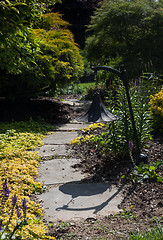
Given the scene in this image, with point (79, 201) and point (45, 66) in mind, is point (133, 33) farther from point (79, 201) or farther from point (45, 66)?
point (79, 201)

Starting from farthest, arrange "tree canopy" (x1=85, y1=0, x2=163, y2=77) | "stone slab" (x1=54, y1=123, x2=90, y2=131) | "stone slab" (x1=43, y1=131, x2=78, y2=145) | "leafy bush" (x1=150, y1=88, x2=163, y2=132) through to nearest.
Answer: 1. "tree canopy" (x1=85, y1=0, x2=163, y2=77)
2. "stone slab" (x1=54, y1=123, x2=90, y2=131)
3. "stone slab" (x1=43, y1=131, x2=78, y2=145)
4. "leafy bush" (x1=150, y1=88, x2=163, y2=132)

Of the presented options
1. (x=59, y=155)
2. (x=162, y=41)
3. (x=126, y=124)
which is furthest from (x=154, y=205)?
(x=162, y=41)

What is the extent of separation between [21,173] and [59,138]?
6.94ft

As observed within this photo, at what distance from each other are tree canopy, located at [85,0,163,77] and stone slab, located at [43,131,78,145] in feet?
12.6

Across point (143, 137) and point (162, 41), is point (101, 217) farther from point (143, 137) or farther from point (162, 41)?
point (162, 41)

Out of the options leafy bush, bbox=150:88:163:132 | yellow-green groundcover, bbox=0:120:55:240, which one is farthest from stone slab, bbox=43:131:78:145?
leafy bush, bbox=150:88:163:132

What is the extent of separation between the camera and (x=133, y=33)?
9953 millimetres

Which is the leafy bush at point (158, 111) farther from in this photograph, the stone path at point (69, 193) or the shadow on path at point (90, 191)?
the shadow on path at point (90, 191)

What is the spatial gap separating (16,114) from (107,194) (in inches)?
188

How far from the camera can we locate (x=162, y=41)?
9.37 m

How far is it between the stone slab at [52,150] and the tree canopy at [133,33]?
186 inches

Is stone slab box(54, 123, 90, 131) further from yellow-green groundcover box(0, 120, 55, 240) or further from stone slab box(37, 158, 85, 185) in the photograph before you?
stone slab box(37, 158, 85, 185)

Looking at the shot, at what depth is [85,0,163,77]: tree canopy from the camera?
9141 mm

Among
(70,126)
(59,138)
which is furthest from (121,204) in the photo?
(70,126)
